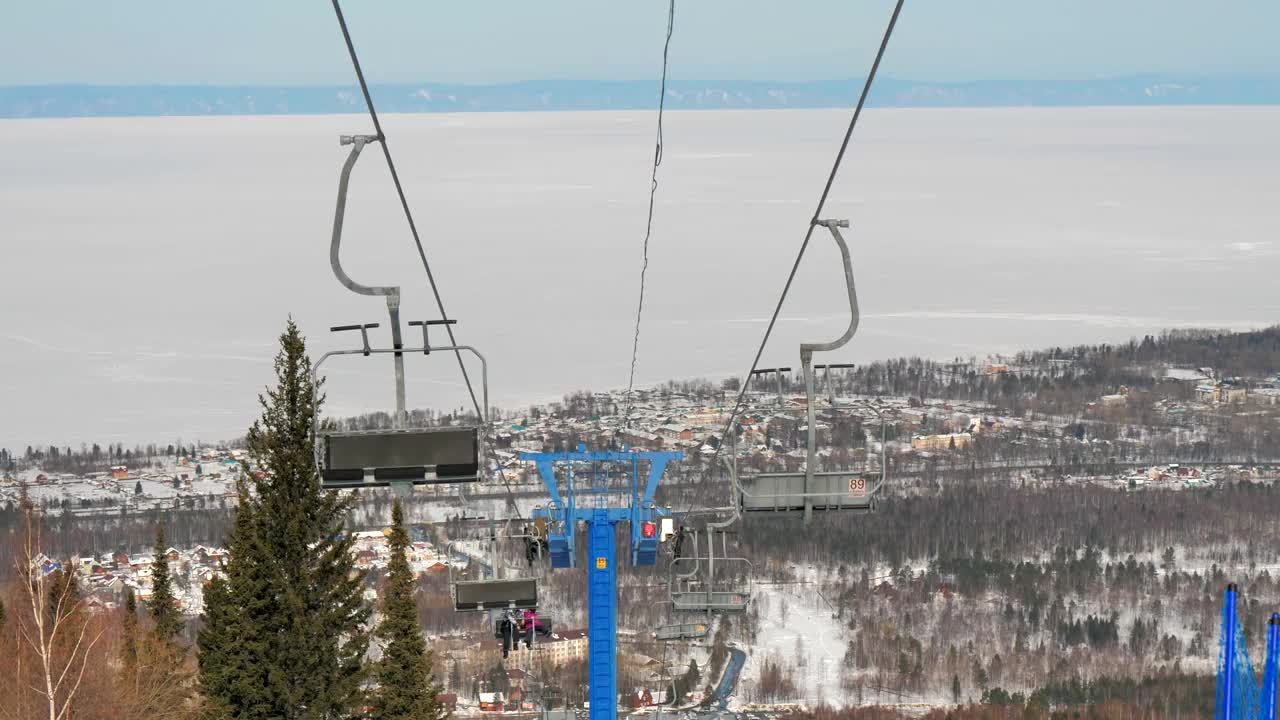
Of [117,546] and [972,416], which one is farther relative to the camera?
[972,416]

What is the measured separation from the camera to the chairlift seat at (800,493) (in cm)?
1366

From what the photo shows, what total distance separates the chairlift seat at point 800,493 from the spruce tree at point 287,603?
12040mm

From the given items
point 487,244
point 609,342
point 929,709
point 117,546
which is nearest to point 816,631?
point 929,709

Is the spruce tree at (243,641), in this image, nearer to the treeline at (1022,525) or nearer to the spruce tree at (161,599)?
the spruce tree at (161,599)

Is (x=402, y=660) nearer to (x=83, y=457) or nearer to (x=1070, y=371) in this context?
(x=83, y=457)

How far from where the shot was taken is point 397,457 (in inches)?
447

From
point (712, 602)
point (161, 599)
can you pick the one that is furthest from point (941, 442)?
point (712, 602)

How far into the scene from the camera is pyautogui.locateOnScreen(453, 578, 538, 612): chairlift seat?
21469mm

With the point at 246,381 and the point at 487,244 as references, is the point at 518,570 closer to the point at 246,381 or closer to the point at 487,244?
the point at 246,381

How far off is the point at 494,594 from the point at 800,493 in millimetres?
8643

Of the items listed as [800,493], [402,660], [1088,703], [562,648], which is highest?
[800,493]

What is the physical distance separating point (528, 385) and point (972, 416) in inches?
1476

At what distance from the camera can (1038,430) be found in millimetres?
128125

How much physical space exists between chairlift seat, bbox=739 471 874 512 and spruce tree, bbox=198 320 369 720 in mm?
12040
